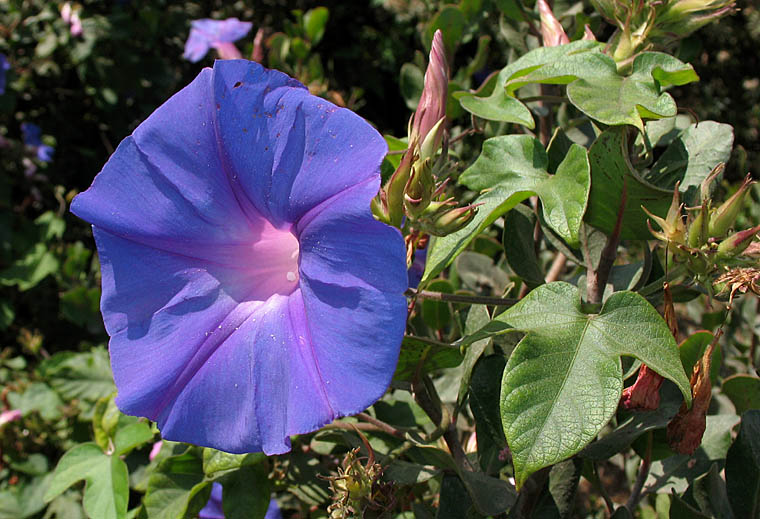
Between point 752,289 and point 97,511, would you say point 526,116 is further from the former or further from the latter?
point 97,511

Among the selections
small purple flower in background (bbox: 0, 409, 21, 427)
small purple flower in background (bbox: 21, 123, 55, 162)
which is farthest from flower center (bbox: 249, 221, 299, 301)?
small purple flower in background (bbox: 21, 123, 55, 162)

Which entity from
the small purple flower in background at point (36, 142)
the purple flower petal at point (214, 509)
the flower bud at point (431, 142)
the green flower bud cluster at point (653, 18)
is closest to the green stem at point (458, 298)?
the flower bud at point (431, 142)

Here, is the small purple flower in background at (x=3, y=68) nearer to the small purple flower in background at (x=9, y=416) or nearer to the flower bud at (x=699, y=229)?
the small purple flower in background at (x=9, y=416)

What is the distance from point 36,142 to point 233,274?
116 inches

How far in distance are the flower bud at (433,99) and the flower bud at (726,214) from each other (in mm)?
392

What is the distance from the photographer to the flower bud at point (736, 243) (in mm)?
832

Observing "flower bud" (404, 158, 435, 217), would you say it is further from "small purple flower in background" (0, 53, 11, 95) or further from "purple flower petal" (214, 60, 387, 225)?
"small purple flower in background" (0, 53, 11, 95)

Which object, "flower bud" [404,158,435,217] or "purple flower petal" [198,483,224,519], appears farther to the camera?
"purple flower petal" [198,483,224,519]

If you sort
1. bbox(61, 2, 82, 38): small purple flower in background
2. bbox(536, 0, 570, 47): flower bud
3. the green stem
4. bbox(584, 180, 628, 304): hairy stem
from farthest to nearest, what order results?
bbox(61, 2, 82, 38): small purple flower in background → bbox(536, 0, 570, 47): flower bud → bbox(584, 180, 628, 304): hairy stem → the green stem

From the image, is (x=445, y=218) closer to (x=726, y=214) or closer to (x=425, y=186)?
(x=425, y=186)

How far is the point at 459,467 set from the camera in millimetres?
1090

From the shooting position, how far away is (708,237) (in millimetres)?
873

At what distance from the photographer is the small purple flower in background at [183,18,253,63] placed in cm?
272

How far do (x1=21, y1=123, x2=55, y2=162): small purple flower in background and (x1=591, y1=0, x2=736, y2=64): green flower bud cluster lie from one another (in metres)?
3.12
